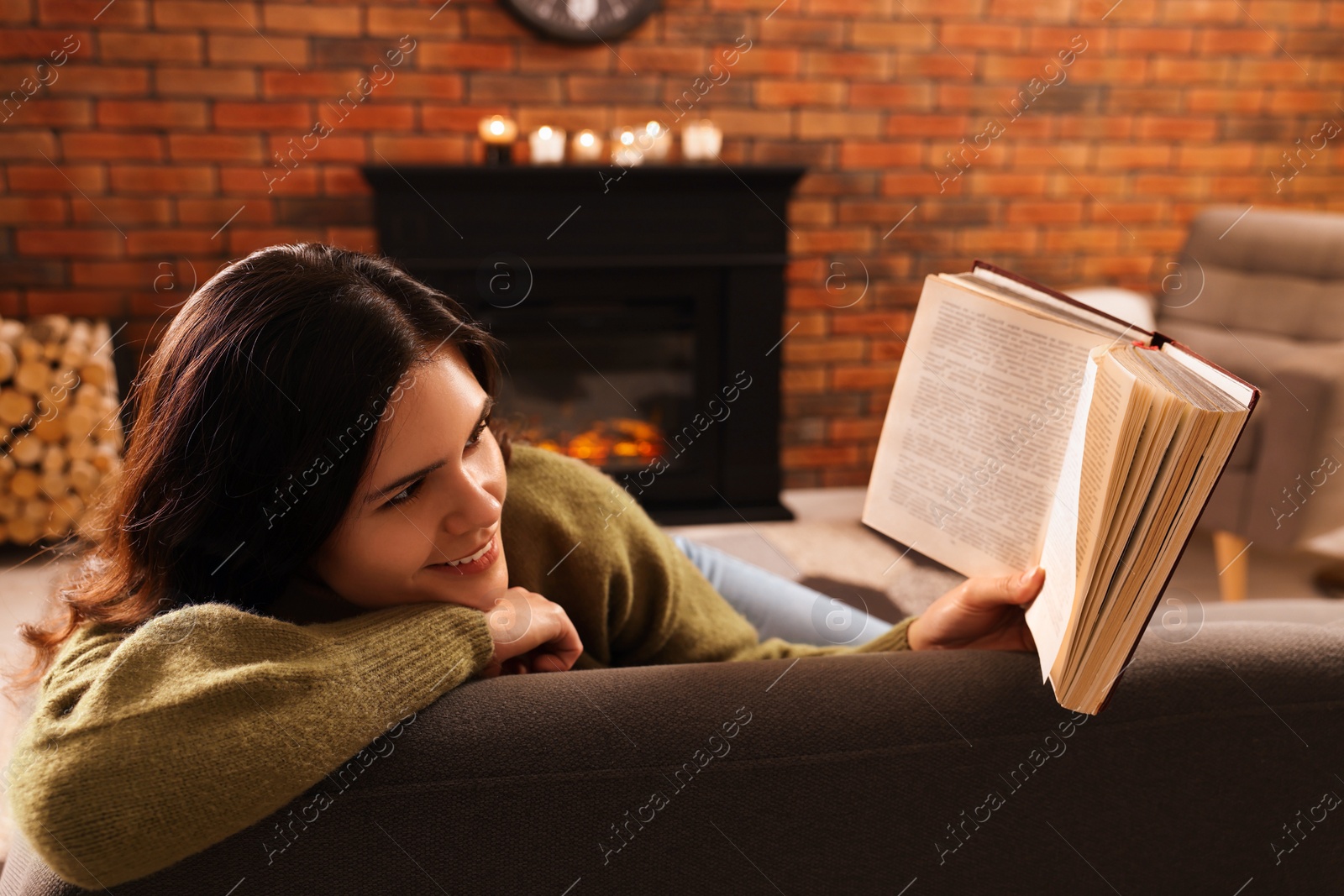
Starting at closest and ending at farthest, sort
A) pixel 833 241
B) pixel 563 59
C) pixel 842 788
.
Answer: pixel 842 788 → pixel 563 59 → pixel 833 241

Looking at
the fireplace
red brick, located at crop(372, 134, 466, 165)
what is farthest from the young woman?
red brick, located at crop(372, 134, 466, 165)

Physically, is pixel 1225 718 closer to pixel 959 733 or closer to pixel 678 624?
pixel 959 733

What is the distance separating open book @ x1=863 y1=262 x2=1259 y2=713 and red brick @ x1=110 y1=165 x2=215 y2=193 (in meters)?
2.51

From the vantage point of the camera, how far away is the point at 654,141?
2.78m

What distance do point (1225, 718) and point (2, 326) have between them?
8.90 feet

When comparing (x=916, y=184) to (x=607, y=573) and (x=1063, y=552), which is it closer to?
(x=607, y=573)

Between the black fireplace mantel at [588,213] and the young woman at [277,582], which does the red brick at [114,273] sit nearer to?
the black fireplace mantel at [588,213]

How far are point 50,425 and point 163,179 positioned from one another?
73cm

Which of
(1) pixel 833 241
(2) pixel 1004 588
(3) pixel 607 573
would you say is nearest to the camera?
(2) pixel 1004 588

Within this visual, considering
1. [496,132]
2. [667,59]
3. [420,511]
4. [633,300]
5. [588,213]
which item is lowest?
[633,300]

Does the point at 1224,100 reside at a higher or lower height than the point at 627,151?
higher

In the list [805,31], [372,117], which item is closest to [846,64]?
[805,31]

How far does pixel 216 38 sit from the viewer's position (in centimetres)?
265

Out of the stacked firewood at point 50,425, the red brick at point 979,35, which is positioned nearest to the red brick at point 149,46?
the stacked firewood at point 50,425
